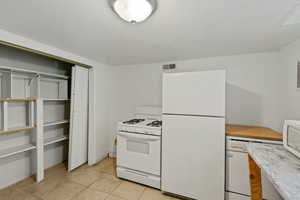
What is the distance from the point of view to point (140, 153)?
78.1 inches

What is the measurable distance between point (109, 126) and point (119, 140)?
1.01 m

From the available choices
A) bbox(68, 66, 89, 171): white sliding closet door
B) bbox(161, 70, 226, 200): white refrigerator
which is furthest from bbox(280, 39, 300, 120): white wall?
bbox(68, 66, 89, 171): white sliding closet door

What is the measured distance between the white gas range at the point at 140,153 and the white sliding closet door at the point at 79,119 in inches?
35.3

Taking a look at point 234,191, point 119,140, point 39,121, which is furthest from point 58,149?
point 234,191

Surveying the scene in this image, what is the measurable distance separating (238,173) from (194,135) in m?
0.71

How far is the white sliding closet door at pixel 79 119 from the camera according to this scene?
229 centimetres

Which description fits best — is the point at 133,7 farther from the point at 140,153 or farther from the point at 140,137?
the point at 140,153

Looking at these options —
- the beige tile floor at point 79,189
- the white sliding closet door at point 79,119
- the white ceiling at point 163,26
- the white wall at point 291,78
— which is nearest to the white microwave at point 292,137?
the white wall at point 291,78

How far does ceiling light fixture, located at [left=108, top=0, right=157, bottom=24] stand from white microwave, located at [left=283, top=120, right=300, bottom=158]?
1.55 m

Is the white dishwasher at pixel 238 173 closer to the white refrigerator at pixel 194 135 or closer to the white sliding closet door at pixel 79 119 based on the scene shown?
the white refrigerator at pixel 194 135

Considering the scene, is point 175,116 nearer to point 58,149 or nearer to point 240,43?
point 240,43

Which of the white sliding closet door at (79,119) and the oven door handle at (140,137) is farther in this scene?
the white sliding closet door at (79,119)

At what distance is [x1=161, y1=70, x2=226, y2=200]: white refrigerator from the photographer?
157 cm

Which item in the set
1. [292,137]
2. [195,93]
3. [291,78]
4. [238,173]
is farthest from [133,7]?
[291,78]
